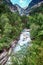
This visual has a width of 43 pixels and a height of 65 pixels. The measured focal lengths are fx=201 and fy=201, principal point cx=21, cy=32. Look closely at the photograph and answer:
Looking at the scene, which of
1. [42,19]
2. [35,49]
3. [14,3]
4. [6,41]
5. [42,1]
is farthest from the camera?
[42,1]

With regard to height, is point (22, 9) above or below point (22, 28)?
above

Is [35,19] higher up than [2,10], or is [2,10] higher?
[2,10]

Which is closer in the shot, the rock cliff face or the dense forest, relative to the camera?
the dense forest

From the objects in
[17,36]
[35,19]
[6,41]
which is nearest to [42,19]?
[35,19]

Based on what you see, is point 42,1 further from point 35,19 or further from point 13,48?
point 13,48

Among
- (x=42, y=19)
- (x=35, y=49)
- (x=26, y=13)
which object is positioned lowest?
(x=35, y=49)

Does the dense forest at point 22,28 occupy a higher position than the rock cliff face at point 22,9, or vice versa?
the rock cliff face at point 22,9

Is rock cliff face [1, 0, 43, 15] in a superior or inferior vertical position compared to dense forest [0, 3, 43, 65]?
superior

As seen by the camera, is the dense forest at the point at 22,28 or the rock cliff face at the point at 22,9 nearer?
the dense forest at the point at 22,28
